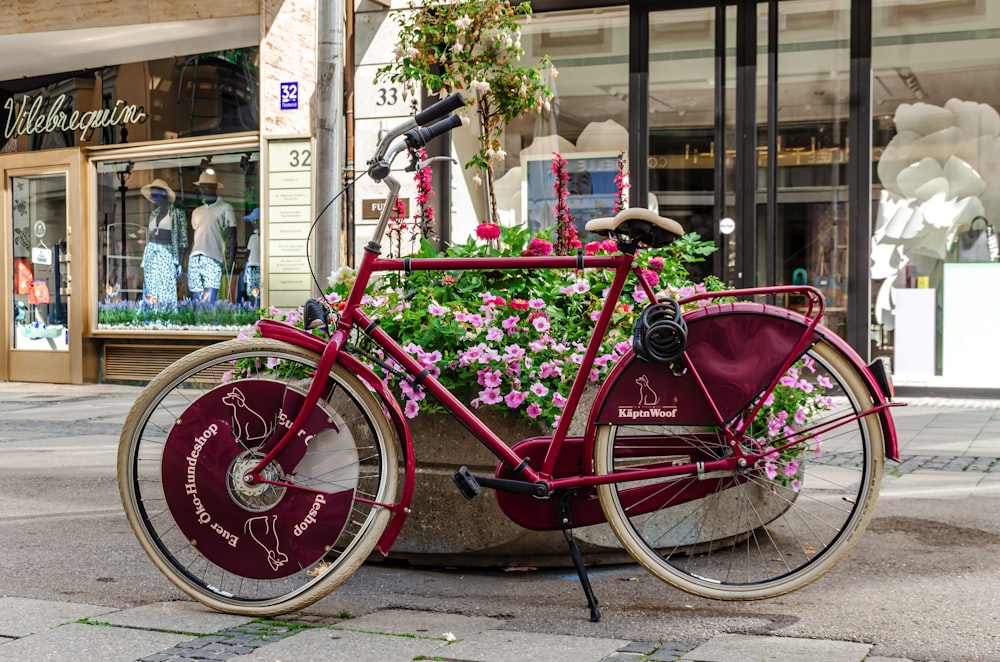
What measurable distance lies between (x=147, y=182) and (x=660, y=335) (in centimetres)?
1093

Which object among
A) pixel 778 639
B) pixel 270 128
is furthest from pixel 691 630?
pixel 270 128

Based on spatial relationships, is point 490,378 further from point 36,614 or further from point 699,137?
point 699,137

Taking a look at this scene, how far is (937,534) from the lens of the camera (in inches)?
176

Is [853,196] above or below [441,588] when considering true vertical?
above

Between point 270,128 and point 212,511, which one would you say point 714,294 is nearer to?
point 212,511

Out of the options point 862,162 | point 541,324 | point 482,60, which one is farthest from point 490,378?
point 862,162

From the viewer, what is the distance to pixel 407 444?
3299 millimetres

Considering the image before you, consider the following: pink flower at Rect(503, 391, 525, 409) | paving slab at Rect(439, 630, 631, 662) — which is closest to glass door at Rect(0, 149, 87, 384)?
pink flower at Rect(503, 391, 525, 409)

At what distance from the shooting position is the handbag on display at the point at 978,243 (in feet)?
34.6

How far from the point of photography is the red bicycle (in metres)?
3.25

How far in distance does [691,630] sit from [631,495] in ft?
1.36

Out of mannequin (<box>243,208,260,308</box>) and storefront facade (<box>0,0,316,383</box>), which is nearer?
storefront facade (<box>0,0,316,383</box>)

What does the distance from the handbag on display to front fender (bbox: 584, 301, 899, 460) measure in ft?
26.4

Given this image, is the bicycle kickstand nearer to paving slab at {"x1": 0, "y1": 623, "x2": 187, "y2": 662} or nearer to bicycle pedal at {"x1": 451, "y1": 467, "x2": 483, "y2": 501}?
bicycle pedal at {"x1": 451, "y1": 467, "x2": 483, "y2": 501}
